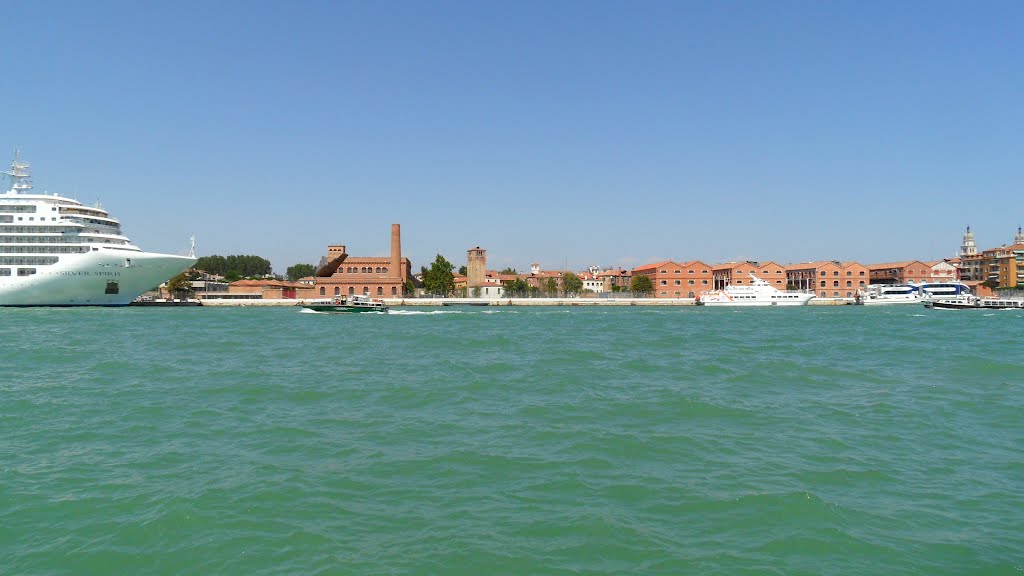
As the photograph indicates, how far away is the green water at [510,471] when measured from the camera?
17.5 feet

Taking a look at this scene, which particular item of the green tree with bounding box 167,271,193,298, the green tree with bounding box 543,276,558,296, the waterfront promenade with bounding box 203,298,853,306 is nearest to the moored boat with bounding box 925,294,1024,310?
the waterfront promenade with bounding box 203,298,853,306

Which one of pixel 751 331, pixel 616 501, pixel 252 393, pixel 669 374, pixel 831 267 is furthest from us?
pixel 831 267

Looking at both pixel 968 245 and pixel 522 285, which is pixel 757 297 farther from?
pixel 968 245

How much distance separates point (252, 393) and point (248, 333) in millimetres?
17924

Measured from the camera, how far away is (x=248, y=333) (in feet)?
96.0

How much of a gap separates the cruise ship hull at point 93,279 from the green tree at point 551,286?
49.0 metres

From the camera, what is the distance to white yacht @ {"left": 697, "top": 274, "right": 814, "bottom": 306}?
7319 cm

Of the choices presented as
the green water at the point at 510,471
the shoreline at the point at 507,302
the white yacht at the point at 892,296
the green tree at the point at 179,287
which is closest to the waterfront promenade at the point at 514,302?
the shoreline at the point at 507,302

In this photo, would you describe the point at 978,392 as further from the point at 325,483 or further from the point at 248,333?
the point at 248,333

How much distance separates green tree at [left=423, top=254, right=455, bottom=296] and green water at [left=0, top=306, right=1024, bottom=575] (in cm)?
6326

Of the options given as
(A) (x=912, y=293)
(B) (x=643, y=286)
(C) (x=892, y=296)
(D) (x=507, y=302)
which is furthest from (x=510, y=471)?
(A) (x=912, y=293)

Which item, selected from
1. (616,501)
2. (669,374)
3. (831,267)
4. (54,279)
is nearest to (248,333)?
(669,374)

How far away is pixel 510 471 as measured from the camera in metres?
7.51

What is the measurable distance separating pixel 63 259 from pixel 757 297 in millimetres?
72426
